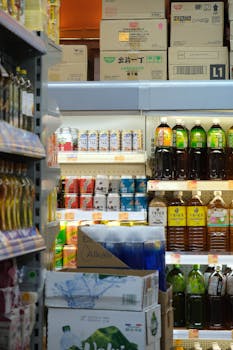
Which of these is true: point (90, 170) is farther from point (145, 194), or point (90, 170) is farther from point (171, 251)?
point (171, 251)

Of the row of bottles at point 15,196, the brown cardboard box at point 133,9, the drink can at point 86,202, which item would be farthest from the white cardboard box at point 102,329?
the brown cardboard box at point 133,9

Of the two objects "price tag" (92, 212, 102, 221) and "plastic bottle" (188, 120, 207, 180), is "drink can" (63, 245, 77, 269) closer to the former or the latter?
"price tag" (92, 212, 102, 221)

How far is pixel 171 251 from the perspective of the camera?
4219 mm

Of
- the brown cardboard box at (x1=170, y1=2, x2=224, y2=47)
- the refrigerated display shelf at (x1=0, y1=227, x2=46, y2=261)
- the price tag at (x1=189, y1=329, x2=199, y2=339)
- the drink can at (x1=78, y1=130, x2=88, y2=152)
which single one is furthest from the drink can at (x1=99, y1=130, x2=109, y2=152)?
the refrigerated display shelf at (x1=0, y1=227, x2=46, y2=261)

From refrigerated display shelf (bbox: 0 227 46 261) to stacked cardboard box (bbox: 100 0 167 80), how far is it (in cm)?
221

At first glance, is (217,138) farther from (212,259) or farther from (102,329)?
(102,329)

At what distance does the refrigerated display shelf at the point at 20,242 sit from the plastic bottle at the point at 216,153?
2.11 meters

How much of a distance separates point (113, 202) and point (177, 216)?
45 centimetres

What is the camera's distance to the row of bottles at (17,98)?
217 cm

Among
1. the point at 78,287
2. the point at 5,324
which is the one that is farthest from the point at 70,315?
the point at 5,324

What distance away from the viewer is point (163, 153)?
430 cm

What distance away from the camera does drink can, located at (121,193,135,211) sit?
4262 mm

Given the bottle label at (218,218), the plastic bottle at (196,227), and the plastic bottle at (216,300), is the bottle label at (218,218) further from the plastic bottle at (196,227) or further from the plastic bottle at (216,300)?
the plastic bottle at (216,300)

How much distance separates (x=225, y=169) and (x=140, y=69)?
0.92 m
